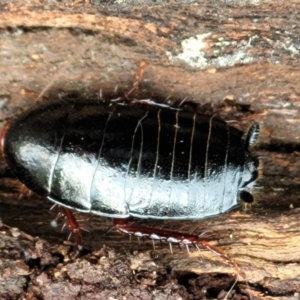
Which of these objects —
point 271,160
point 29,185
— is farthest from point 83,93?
point 271,160

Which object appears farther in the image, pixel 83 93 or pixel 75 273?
pixel 83 93

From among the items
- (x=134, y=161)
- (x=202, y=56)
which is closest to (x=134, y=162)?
(x=134, y=161)

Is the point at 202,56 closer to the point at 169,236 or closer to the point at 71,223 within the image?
the point at 169,236

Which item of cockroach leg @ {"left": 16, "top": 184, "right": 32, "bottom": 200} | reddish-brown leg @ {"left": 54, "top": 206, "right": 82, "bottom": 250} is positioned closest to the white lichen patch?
reddish-brown leg @ {"left": 54, "top": 206, "right": 82, "bottom": 250}

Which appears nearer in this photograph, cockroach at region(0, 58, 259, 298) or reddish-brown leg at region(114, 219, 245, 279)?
reddish-brown leg at region(114, 219, 245, 279)

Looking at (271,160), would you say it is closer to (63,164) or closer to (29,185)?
(63,164)

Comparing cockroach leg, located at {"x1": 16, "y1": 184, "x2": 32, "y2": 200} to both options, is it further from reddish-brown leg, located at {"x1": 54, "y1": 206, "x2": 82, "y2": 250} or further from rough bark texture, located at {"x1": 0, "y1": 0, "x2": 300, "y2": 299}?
reddish-brown leg, located at {"x1": 54, "y1": 206, "x2": 82, "y2": 250}
